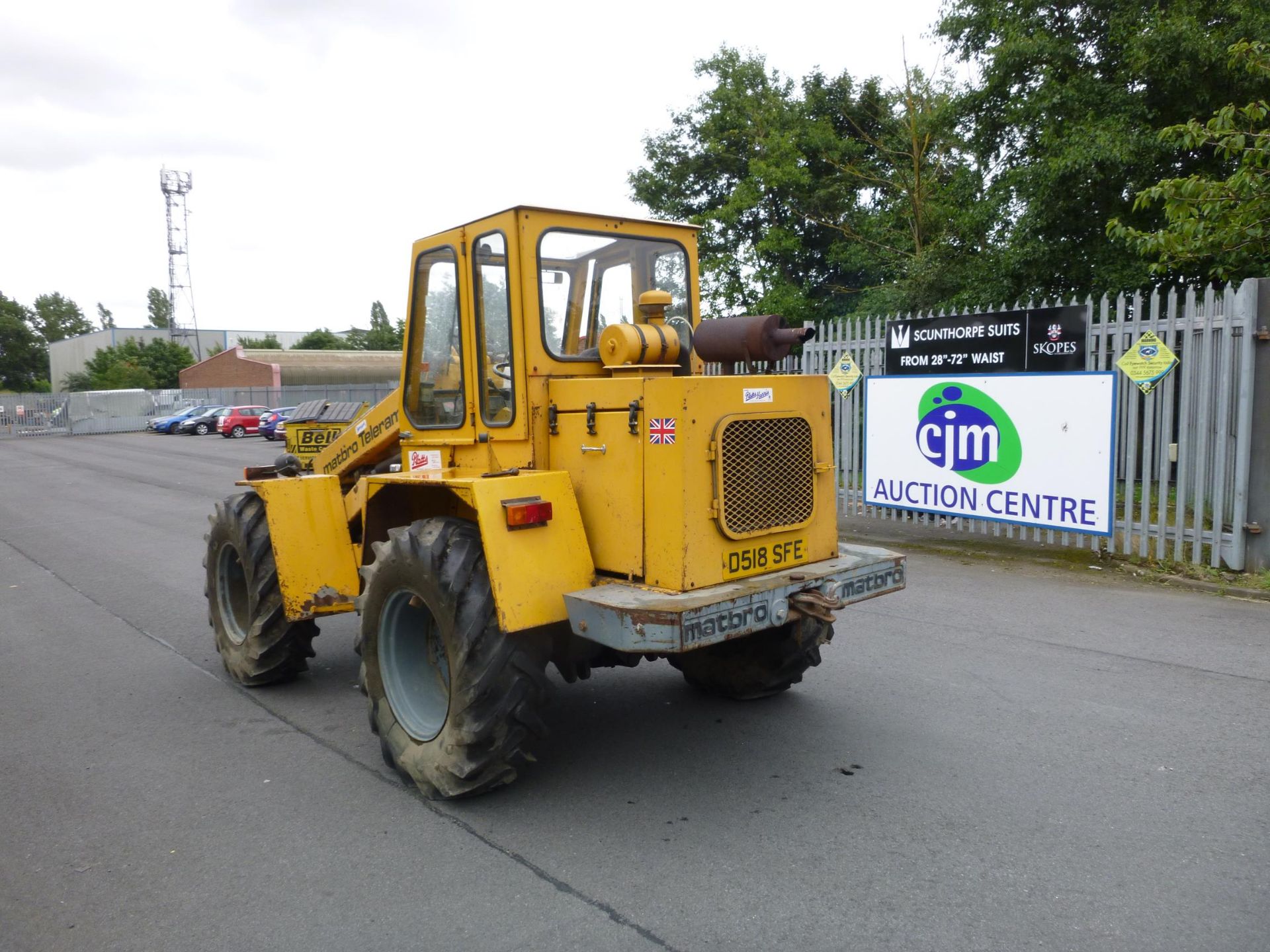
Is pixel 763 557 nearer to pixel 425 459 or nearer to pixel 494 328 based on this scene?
pixel 494 328

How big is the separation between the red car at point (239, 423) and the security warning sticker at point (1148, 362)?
3702 centimetres

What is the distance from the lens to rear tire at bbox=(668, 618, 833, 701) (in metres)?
5.19

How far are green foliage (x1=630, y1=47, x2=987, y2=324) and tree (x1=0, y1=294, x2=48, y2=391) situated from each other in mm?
75854

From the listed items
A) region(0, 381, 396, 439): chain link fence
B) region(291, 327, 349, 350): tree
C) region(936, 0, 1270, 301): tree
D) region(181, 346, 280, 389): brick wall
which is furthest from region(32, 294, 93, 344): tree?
region(936, 0, 1270, 301): tree

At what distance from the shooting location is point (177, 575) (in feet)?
32.7

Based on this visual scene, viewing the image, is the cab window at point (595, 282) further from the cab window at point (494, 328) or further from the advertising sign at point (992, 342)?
the advertising sign at point (992, 342)

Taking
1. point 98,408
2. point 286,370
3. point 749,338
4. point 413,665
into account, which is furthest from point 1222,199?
point 286,370

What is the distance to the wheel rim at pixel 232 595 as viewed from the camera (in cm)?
625

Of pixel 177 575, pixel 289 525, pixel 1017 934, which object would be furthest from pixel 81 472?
pixel 1017 934

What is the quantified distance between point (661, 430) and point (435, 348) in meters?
1.62

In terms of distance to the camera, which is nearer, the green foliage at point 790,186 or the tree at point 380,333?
the green foliage at point 790,186

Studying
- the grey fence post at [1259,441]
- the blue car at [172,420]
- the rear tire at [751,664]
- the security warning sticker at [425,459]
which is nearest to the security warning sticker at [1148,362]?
the grey fence post at [1259,441]

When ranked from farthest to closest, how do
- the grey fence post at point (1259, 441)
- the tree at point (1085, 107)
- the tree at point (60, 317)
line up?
the tree at point (60, 317)
the tree at point (1085, 107)
the grey fence post at point (1259, 441)

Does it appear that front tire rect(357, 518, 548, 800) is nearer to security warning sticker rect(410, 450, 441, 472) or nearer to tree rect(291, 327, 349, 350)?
security warning sticker rect(410, 450, 441, 472)
